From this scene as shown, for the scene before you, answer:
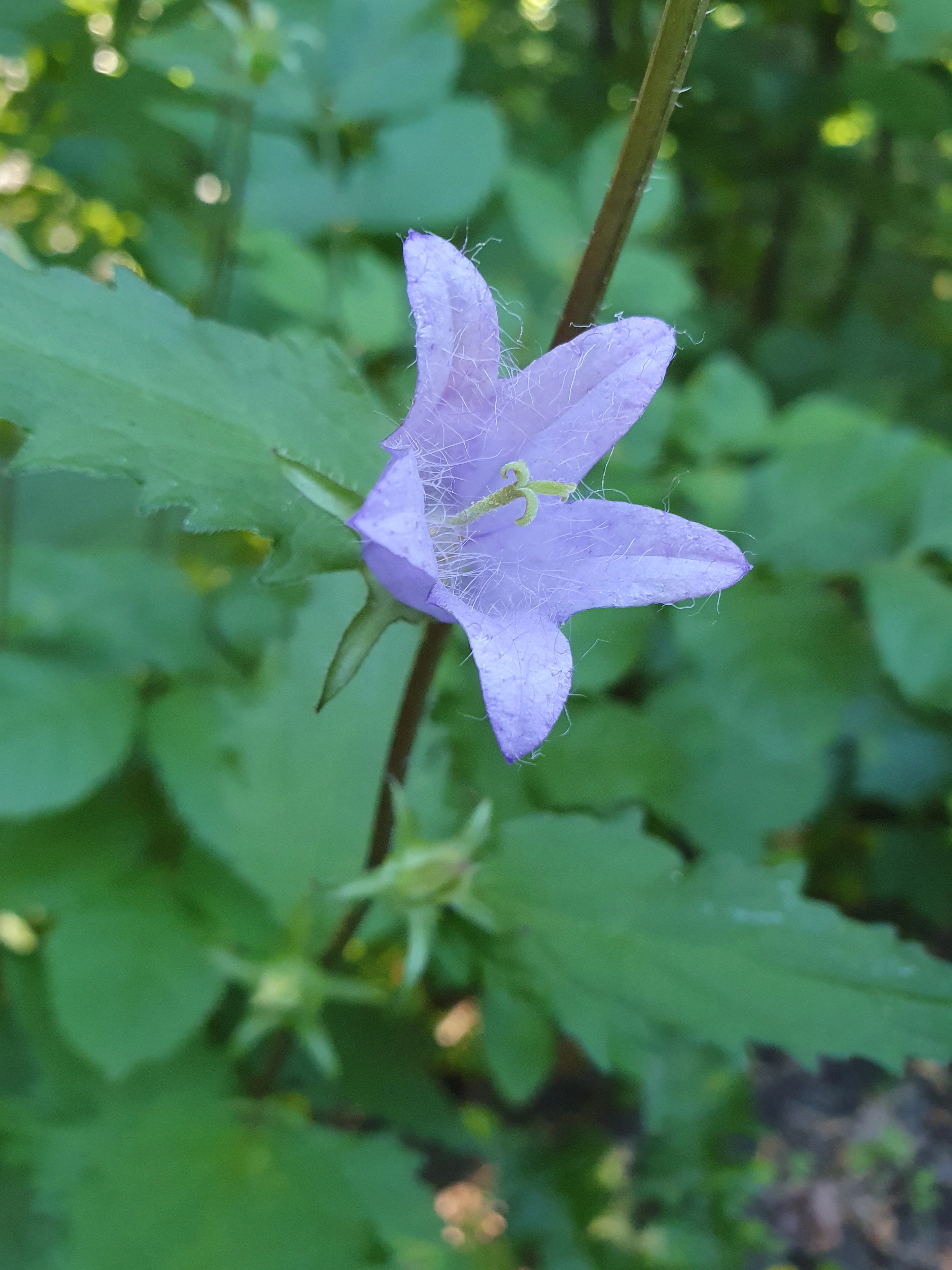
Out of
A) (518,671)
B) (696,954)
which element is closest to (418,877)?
(696,954)

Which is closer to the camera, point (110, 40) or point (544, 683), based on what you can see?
point (544, 683)

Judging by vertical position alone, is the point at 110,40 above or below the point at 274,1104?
above

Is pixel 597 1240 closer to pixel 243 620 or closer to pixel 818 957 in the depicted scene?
pixel 818 957

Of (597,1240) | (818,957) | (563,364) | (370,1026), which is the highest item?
(563,364)

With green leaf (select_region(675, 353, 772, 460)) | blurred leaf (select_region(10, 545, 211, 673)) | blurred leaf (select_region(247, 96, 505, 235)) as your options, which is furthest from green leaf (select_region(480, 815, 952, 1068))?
blurred leaf (select_region(247, 96, 505, 235))

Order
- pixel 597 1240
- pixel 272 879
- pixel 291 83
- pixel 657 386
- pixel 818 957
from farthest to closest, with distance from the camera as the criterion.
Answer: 1. pixel 597 1240
2. pixel 291 83
3. pixel 272 879
4. pixel 818 957
5. pixel 657 386

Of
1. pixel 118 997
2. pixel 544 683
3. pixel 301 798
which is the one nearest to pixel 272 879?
pixel 301 798

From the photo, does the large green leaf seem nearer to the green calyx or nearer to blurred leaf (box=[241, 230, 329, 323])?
the green calyx

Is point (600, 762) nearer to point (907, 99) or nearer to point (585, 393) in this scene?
point (585, 393)
